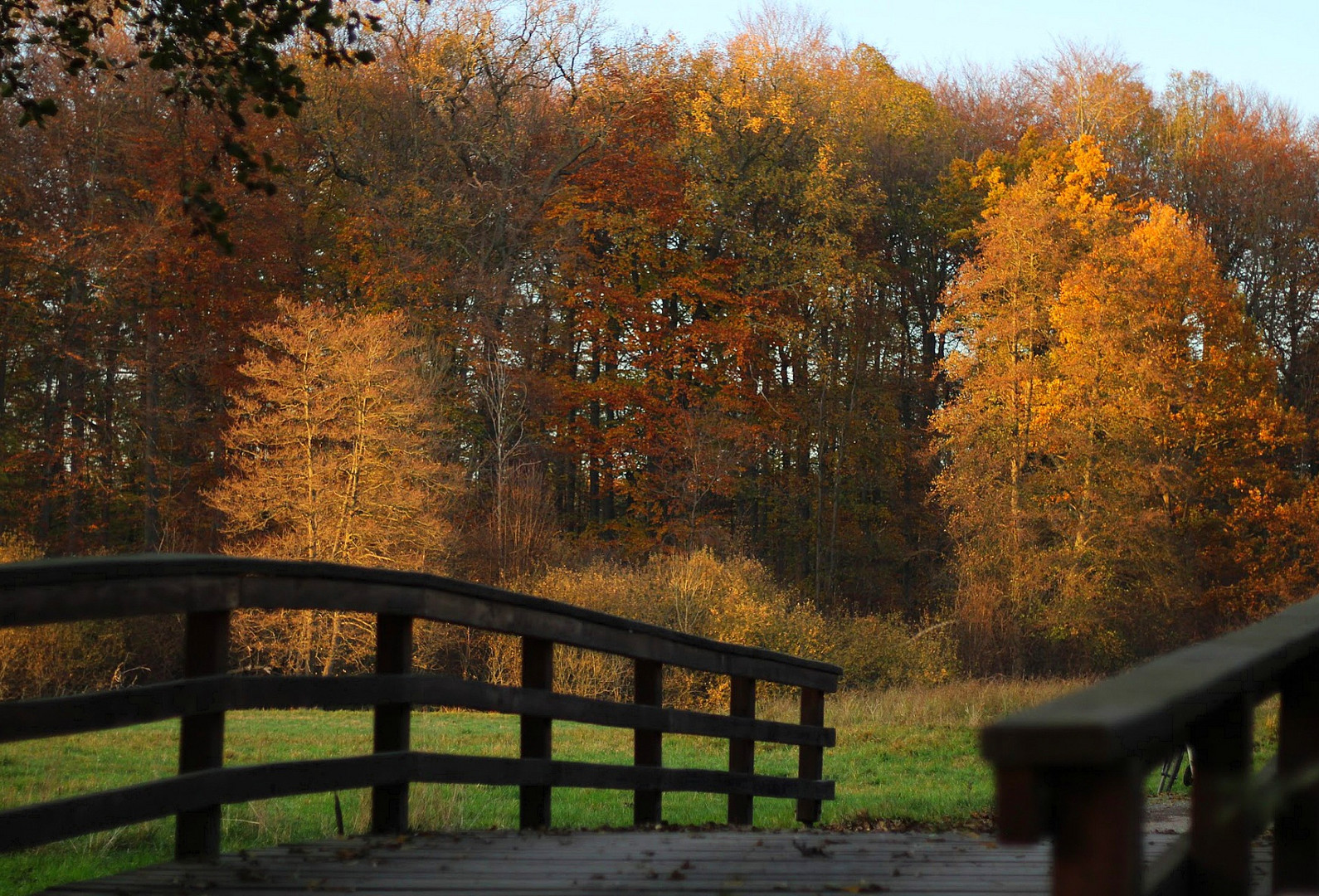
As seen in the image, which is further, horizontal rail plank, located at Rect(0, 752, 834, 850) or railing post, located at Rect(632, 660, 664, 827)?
railing post, located at Rect(632, 660, 664, 827)

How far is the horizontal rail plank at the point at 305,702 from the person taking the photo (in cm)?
398

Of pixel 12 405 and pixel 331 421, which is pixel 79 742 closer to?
pixel 331 421

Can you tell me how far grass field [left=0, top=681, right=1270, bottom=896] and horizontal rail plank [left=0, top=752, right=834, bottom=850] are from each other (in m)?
0.60

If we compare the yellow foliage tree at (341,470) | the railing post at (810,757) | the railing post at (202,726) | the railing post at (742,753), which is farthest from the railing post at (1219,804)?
the yellow foliage tree at (341,470)

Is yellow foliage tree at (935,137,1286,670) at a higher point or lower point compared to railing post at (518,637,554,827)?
higher

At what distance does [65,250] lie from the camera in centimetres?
2961

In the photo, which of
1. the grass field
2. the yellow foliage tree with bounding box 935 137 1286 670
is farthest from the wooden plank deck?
the yellow foliage tree with bounding box 935 137 1286 670

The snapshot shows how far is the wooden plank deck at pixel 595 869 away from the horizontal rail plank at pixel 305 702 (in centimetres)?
50

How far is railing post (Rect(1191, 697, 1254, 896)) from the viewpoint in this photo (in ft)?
8.04

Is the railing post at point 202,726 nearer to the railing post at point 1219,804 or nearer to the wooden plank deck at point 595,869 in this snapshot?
the wooden plank deck at point 595,869

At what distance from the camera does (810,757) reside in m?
8.34

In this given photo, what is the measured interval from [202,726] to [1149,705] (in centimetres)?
339

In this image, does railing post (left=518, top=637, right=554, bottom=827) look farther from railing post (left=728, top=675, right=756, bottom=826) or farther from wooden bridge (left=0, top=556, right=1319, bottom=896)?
railing post (left=728, top=675, right=756, bottom=826)

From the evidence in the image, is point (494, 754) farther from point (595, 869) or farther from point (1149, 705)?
point (1149, 705)
